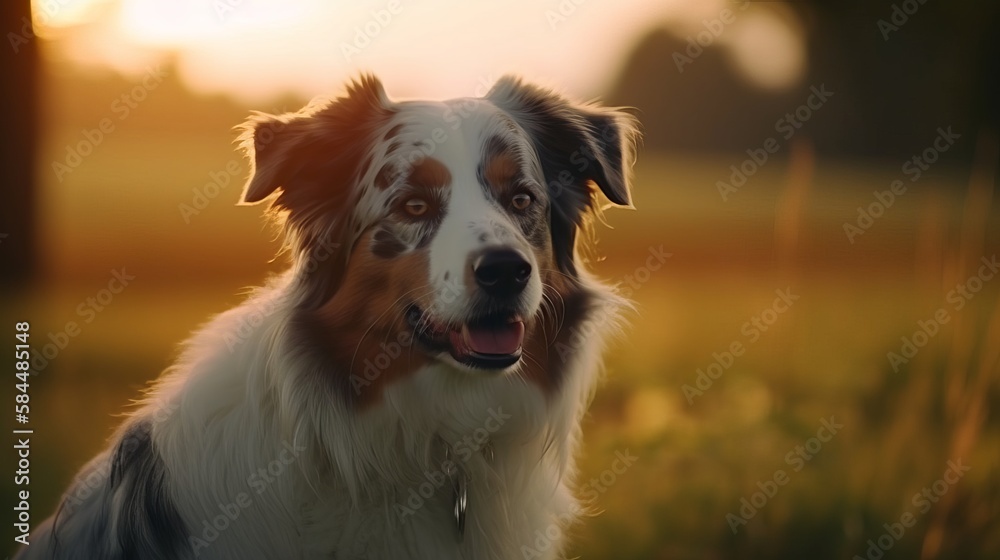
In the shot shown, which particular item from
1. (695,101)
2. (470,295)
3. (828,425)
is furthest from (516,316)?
(828,425)

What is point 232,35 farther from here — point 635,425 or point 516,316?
point 635,425

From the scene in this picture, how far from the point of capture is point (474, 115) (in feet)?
7.63

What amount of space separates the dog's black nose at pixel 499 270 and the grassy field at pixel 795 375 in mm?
1089

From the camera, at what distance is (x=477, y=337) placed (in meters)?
2.19

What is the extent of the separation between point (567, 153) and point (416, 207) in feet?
1.94

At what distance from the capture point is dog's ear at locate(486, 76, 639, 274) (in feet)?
8.21

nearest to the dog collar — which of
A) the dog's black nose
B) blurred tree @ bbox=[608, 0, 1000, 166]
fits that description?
the dog's black nose

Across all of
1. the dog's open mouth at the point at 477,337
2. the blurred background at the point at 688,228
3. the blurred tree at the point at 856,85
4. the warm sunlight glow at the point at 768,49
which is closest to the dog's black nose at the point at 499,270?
the dog's open mouth at the point at 477,337

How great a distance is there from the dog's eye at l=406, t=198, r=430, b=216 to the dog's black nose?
0.86 ft

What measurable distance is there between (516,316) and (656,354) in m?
1.25

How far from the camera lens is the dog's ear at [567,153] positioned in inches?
98.5

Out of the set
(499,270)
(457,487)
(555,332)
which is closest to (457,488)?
(457,487)

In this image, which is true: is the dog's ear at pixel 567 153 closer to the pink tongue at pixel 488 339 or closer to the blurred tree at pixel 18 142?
the pink tongue at pixel 488 339

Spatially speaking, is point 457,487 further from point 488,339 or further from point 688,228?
point 688,228
